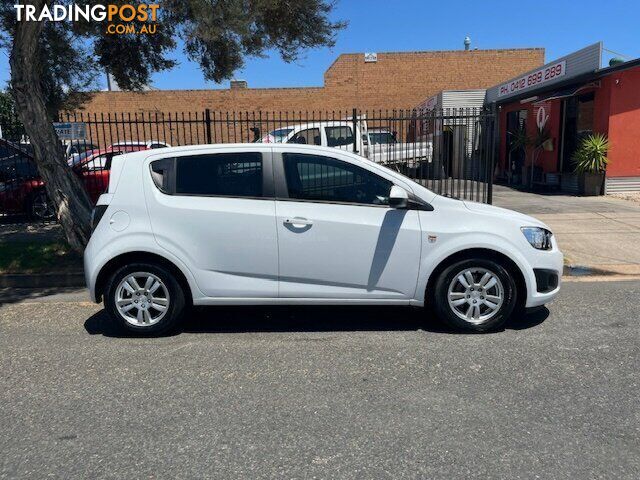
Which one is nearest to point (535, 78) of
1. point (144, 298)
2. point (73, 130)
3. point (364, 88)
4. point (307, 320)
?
point (364, 88)

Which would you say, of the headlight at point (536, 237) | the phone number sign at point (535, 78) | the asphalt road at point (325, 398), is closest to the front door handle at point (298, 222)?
the asphalt road at point (325, 398)

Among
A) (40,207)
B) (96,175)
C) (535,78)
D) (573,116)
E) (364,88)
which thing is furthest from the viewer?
(364,88)

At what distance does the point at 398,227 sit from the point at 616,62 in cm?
1259

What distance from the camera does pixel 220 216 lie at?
491cm

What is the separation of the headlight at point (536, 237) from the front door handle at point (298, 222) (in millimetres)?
1990

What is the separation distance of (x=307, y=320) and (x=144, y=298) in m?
1.63

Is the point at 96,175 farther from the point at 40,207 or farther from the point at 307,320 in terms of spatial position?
the point at 307,320

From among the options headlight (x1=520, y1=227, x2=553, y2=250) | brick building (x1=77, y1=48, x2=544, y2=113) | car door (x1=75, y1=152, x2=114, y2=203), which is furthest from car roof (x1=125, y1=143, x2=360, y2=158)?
brick building (x1=77, y1=48, x2=544, y2=113)

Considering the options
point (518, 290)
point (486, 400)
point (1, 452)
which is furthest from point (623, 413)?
point (1, 452)

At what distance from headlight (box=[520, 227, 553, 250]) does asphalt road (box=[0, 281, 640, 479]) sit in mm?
794

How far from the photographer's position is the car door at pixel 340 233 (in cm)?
488

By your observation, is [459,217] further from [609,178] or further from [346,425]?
[609,178]

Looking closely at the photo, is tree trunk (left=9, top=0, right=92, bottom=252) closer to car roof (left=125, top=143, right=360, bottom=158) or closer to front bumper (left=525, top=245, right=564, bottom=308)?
car roof (left=125, top=143, right=360, bottom=158)

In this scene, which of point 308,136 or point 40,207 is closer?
point 40,207
